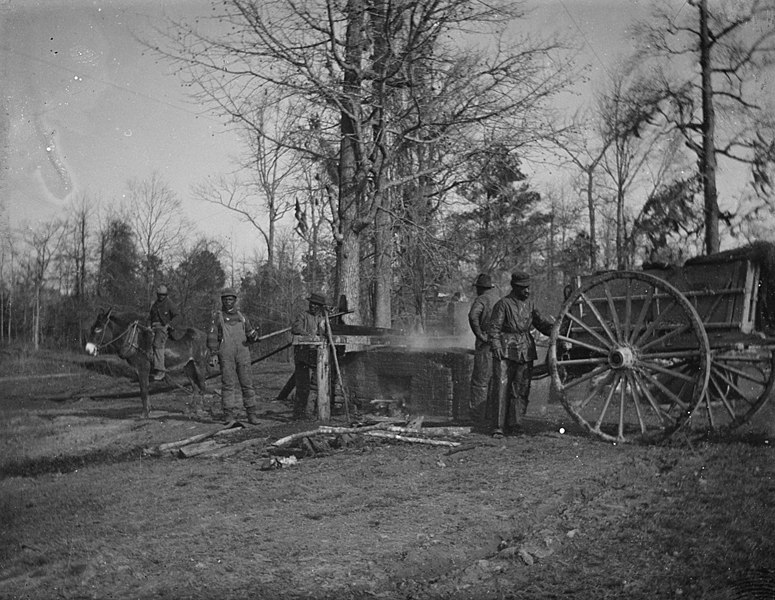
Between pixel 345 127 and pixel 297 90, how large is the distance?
1.80 m

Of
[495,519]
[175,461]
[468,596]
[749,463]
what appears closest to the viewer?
[468,596]

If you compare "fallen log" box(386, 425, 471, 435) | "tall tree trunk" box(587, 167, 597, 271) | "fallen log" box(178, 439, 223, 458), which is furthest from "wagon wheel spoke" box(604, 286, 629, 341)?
"tall tree trunk" box(587, 167, 597, 271)

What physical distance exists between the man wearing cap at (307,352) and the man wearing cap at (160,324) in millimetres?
3153

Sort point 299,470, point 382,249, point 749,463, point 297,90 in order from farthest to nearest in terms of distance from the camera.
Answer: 1. point 382,249
2. point 297,90
3. point 299,470
4. point 749,463

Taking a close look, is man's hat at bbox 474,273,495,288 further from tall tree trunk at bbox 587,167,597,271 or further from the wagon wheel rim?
tall tree trunk at bbox 587,167,597,271

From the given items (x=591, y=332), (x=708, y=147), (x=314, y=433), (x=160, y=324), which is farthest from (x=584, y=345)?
(x=708, y=147)

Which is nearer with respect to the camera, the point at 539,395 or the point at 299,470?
the point at 299,470

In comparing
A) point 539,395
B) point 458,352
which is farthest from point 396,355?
point 539,395

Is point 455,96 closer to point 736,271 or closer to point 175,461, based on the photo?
point 736,271

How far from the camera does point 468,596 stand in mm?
4414

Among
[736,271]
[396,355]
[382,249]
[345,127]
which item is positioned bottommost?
[396,355]

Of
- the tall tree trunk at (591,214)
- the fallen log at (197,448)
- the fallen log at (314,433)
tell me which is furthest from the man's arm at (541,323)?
the tall tree trunk at (591,214)

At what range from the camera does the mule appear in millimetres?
13516

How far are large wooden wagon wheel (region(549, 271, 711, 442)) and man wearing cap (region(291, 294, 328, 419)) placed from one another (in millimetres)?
3998
